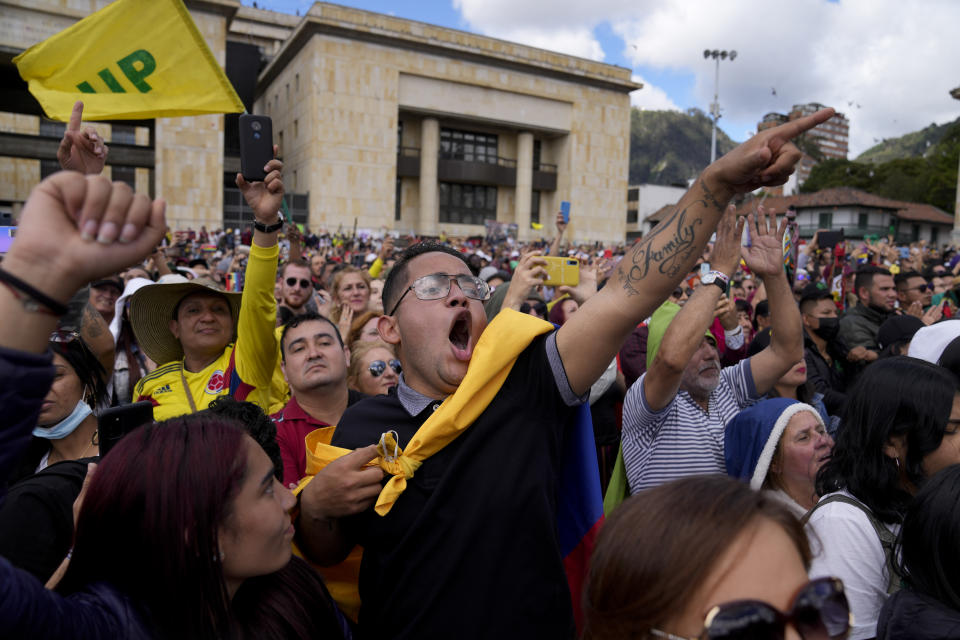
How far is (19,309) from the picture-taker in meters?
0.96

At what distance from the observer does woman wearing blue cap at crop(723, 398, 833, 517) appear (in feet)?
9.25

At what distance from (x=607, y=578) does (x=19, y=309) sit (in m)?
1.11

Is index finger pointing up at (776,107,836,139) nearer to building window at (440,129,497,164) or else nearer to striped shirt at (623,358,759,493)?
striped shirt at (623,358,759,493)

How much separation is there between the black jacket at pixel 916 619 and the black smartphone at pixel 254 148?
2851mm

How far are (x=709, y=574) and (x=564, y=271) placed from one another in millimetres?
3449

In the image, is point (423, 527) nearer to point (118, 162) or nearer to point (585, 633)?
point (585, 633)

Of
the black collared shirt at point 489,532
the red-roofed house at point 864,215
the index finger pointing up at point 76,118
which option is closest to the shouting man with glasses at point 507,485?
the black collared shirt at point 489,532

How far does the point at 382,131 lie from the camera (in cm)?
3844

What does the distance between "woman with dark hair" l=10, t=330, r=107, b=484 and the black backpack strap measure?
2843mm

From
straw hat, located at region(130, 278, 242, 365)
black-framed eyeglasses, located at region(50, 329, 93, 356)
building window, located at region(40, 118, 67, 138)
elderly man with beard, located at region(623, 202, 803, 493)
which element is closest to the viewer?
elderly man with beard, located at region(623, 202, 803, 493)

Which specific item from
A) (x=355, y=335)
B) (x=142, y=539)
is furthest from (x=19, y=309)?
(x=355, y=335)

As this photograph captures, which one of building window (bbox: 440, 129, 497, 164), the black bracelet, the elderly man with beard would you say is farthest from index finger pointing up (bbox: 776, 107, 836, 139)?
building window (bbox: 440, 129, 497, 164)

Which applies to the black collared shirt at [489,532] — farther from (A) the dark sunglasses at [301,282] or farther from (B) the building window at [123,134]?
(B) the building window at [123,134]

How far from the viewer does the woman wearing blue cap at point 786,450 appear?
2818 millimetres
